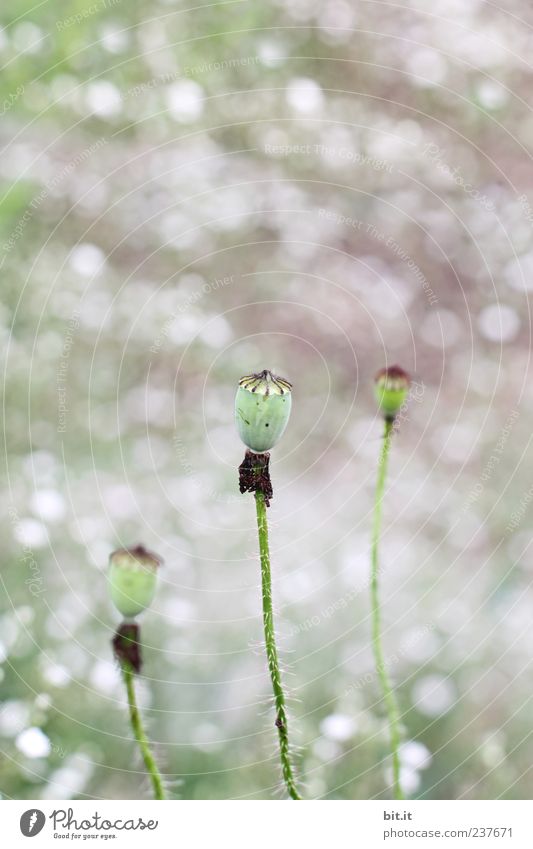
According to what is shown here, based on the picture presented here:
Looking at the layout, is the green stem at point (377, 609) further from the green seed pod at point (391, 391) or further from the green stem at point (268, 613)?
the green stem at point (268, 613)

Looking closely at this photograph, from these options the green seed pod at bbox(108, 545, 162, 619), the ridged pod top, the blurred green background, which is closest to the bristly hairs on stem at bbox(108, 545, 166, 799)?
the green seed pod at bbox(108, 545, 162, 619)

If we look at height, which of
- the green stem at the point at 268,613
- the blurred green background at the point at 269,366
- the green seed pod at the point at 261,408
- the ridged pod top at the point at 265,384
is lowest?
the green stem at the point at 268,613

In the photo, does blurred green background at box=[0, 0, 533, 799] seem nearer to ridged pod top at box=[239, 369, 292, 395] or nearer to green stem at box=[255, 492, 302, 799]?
green stem at box=[255, 492, 302, 799]

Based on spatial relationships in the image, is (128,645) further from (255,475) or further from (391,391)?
(391,391)

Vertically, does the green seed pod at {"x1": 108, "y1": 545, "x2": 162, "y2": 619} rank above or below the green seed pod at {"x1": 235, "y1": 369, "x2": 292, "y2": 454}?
below

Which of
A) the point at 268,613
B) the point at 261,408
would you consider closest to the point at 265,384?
the point at 261,408

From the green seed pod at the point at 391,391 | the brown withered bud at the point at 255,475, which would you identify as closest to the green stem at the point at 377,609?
the green seed pod at the point at 391,391
